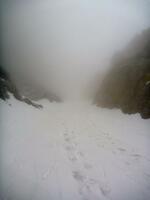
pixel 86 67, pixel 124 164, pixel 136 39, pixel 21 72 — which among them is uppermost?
pixel 136 39

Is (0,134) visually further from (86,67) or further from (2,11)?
(86,67)

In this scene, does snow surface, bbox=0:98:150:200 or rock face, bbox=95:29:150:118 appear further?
rock face, bbox=95:29:150:118

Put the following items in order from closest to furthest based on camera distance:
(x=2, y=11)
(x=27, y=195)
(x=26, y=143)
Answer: (x=27, y=195), (x=2, y=11), (x=26, y=143)

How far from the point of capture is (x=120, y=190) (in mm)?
4141

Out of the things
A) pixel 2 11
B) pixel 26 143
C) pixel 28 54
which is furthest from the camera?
pixel 28 54

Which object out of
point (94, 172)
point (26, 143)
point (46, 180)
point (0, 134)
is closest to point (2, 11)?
point (0, 134)

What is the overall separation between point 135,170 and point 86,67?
34.9 metres

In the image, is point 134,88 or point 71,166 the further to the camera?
point 134,88

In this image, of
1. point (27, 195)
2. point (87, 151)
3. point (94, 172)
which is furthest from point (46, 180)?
point (87, 151)

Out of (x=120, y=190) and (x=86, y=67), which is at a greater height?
(x=120, y=190)

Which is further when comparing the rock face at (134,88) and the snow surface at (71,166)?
the rock face at (134,88)

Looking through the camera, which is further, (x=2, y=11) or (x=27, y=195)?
(x=2, y=11)

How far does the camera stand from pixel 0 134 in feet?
21.5

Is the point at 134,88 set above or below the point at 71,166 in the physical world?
above
